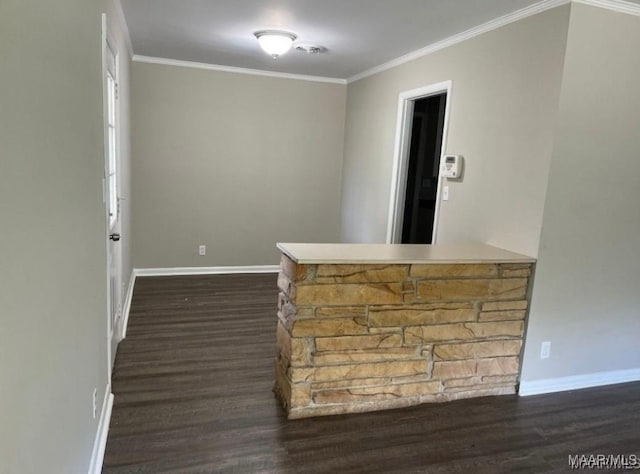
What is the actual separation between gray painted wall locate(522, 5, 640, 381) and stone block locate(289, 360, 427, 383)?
2.66 ft

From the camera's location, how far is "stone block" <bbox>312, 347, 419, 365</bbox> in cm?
257

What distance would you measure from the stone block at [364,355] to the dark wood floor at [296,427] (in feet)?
1.09

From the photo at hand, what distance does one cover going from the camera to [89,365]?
1871 millimetres

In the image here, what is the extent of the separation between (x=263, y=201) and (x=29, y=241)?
4583 millimetres

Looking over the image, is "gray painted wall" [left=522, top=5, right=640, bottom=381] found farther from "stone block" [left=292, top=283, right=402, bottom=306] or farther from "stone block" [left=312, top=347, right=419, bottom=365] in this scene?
"stone block" [left=292, top=283, right=402, bottom=306]

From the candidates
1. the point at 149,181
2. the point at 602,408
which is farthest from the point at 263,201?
the point at 602,408

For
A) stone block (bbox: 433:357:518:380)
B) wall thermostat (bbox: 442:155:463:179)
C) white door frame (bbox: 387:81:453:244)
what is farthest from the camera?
white door frame (bbox: 387:81:453:244)

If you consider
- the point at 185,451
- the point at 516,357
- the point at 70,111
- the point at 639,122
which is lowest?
the point at 185,451

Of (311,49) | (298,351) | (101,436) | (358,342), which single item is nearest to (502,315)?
(358,342)

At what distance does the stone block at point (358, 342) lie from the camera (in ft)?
8.40

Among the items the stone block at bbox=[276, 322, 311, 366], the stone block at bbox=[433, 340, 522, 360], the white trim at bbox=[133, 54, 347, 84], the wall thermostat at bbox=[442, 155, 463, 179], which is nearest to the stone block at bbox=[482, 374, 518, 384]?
the stone block at bbox=[433, 340, 522, 360]

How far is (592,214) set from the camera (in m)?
2.87

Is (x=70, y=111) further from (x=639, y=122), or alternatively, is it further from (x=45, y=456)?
(x=639, y=122)

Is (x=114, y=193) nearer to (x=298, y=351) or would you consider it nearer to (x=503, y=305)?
(x=298, y=351)
